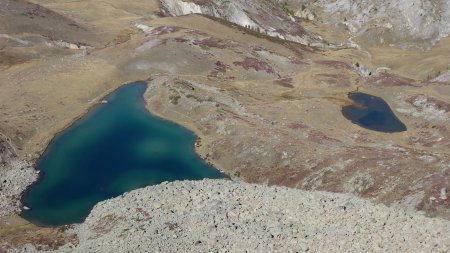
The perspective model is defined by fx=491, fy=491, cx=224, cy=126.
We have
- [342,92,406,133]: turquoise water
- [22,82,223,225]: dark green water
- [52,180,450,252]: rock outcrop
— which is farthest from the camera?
[342,92,406,133]: turquoise water

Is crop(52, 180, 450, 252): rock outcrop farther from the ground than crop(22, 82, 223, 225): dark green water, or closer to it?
farther from the ground

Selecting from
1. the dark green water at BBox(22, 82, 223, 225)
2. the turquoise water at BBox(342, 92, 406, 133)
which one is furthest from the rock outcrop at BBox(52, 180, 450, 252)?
the turquoise water at BBox(342, 92, 406, 133)

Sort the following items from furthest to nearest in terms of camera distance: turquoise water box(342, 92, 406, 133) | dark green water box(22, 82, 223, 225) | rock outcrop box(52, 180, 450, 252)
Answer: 1. turquoise water box(342, 92, 406, 133)
2. dark green water box(22, 82, 223, 225)
3. rock outcrop box(52, 180, 450, 252)

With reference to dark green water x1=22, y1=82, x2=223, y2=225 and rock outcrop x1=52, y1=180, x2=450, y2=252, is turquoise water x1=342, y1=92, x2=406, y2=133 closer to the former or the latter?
dark green water x1=22, y1=82, x2=223, y2=225

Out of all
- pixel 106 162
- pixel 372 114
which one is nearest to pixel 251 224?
pixel 106 162

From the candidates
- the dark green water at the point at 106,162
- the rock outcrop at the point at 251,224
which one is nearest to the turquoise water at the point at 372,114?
the dark green water at the point at 106,162

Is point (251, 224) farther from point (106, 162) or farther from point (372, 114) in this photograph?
point (372, 114)

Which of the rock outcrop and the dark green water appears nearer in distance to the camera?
the rock outcrop

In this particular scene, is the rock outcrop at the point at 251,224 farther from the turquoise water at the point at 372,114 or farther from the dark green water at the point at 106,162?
the turquoise water at the point at 372,114
